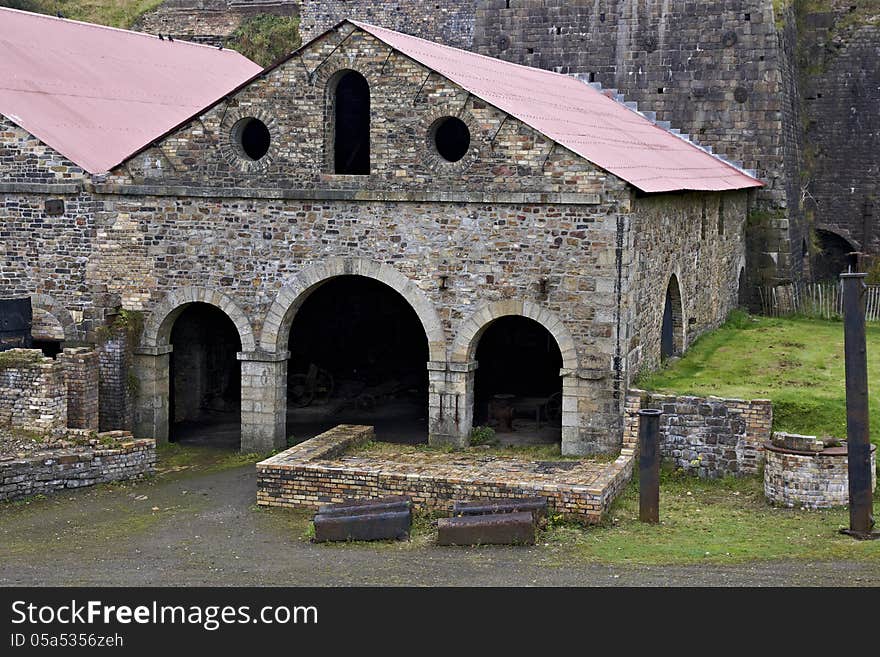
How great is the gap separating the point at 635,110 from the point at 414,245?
1206cm

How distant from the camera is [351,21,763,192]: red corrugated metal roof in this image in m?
21.0

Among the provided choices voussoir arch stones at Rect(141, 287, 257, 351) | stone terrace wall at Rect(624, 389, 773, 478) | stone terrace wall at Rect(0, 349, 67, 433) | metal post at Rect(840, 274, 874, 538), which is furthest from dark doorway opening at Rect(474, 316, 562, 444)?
metal post at Rect(840, 274, 874, 538)

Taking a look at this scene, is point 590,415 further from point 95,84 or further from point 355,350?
point 95,84

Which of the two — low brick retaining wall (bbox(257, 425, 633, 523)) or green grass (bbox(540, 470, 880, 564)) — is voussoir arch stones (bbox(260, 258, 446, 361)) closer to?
low brick retaining wall (bbox(257, 425, 633, 523))

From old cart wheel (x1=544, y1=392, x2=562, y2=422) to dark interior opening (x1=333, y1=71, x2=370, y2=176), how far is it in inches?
208

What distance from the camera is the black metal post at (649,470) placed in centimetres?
1722

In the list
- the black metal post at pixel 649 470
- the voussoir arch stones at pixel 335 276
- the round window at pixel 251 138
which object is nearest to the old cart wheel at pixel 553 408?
the voussoir arch stones at pixel 335 276

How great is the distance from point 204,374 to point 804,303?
15108 mm

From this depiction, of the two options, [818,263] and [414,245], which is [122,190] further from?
[818,263]

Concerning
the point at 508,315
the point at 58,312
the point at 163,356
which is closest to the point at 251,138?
the point at 163,356

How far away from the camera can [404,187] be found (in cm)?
2122

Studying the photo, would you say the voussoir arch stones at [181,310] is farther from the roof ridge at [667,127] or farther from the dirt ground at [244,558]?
the roof ridge at [667,127]

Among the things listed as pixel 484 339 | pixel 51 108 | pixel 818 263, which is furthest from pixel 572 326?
pixel 818 263

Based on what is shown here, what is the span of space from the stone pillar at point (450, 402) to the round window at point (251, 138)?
4.73m
